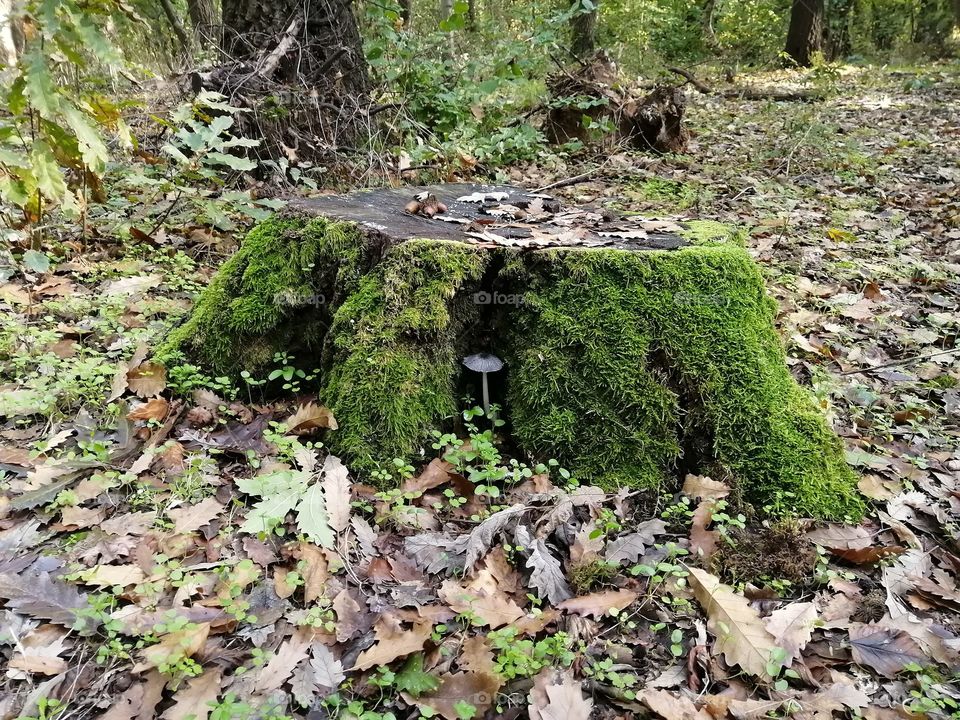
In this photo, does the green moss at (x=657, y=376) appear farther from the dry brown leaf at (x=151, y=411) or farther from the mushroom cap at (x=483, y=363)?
the dry brown leaf at (x=151, y=411)

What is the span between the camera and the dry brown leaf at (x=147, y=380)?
3119 mm

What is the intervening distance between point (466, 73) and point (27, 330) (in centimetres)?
573

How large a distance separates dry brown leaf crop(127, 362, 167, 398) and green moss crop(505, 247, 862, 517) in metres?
1.84

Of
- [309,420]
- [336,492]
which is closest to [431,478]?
[336,492]

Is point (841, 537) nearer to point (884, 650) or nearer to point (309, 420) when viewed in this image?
point (884, 650)

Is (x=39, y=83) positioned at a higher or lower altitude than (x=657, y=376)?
higher

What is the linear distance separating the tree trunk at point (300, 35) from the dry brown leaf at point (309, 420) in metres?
4.45

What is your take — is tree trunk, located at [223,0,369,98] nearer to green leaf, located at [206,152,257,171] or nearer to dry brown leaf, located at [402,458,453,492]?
green leaf, located at [206,152,257,171]

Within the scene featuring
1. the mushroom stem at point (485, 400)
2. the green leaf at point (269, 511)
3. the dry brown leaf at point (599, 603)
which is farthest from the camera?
the mushroom stem at point (485, 400)

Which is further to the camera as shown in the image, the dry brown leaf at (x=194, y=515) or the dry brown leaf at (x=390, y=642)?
the dry brown leaf at (x=194, y=515)

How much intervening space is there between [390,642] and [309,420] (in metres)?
1.26

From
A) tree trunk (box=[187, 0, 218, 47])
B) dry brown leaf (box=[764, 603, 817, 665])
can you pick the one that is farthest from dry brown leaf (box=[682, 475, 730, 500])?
tree trunk (box=[187, 0, 218, 47])

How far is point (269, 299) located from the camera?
3.28 meters

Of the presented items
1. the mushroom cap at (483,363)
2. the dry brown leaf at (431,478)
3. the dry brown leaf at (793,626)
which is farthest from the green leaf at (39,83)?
the dry brown leaf at (793,626)
